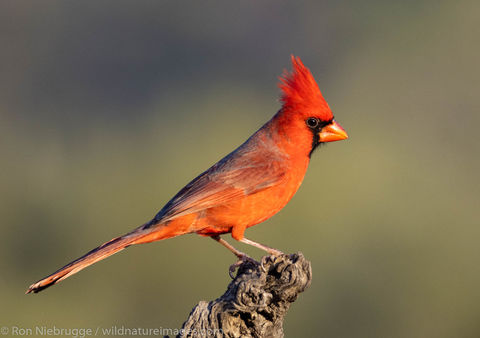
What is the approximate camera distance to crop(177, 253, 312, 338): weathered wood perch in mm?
2988

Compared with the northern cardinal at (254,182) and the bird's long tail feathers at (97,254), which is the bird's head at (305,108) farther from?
the bird's long tail feathers at (97,254)

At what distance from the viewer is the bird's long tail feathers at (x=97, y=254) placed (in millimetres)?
3367

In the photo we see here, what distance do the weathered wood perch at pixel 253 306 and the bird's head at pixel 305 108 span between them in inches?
41.9

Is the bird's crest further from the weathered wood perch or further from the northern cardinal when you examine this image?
the weathered wood perch

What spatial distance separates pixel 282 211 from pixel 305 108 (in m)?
2.45

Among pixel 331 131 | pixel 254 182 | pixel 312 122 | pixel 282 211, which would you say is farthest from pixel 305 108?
pixel 282 211

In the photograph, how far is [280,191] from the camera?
12.6ft

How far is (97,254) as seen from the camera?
3.51 meters

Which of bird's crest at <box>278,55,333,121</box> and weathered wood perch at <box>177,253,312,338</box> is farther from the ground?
bird's crest at <box>278,55,333,121</box>

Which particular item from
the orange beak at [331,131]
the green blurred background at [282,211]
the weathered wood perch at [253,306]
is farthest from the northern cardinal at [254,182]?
the green blurred background at [282,211]

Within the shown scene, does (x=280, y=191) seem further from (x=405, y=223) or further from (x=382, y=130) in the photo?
(x=382, y=130)

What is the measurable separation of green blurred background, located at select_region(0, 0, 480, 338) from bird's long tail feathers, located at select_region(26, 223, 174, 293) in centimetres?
169

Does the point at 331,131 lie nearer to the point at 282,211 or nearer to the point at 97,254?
the point at 97,254

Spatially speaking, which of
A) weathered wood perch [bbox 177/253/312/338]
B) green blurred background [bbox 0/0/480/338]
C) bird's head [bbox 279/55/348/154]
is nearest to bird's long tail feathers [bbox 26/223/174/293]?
weathered wood perch [bbox 177/253/312/338]
